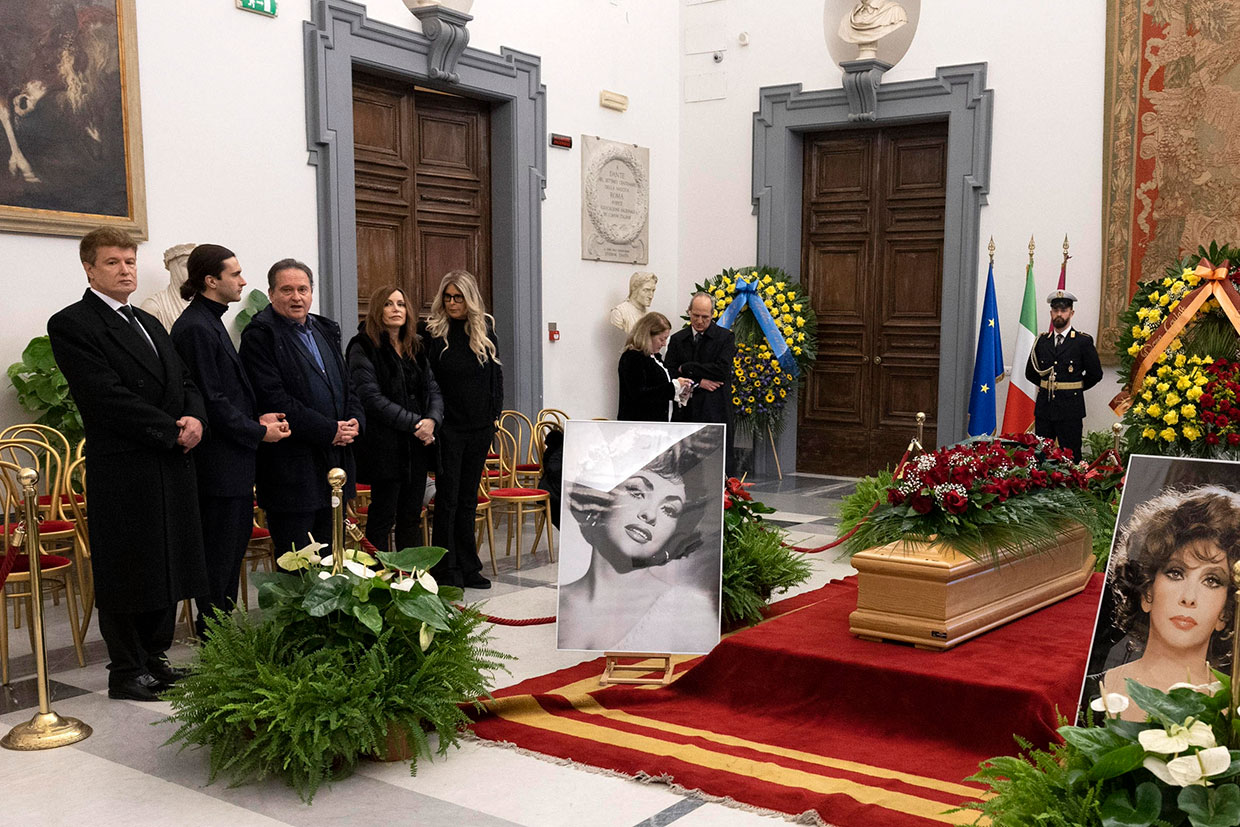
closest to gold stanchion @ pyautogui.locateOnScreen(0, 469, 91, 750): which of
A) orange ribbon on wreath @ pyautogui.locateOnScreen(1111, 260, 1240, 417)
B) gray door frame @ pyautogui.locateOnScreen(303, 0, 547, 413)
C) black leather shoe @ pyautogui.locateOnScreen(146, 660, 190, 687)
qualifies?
black leather shoe @ pyautogui.locateOnScreen(146, 660, 190, 687)

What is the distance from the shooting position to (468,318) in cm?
545

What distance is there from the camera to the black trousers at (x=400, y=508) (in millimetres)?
5156

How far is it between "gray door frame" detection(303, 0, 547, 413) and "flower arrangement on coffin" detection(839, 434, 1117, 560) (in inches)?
167

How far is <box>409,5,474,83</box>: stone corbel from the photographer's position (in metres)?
7.55

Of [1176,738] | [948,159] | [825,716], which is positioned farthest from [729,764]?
[948,159]

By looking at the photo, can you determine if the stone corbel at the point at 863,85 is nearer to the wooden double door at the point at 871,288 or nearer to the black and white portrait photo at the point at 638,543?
the wooden double door at the point at 871,288

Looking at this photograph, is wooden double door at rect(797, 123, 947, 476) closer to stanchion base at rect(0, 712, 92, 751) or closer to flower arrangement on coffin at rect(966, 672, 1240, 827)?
stanchion base at rect(0, 712, 92, 751)

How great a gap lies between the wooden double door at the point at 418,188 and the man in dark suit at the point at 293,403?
303cm

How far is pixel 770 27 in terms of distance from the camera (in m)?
9.80

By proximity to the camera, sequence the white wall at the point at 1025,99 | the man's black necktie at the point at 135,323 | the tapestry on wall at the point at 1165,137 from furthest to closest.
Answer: the white wall at the point at 1025,99 < the tapestry on wall at the point at 1165,137 < the man's black necktie at the point at 135,323

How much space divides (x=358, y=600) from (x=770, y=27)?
794 cm

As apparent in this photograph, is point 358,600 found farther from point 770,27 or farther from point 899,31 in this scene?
point 770,27

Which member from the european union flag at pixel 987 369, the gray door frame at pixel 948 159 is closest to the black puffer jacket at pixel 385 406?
the european union flag at pixel 987 369

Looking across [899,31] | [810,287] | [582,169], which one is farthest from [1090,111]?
[582,169]
